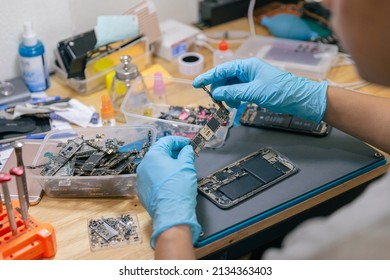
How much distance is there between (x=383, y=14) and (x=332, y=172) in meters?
0.46

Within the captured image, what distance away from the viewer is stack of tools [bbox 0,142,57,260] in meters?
0.94

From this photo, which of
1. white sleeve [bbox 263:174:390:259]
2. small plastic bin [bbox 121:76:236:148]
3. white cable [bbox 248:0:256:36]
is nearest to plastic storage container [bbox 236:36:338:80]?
white cable [bbox 248:0:256:36]

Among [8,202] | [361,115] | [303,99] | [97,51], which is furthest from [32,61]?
[361,115]

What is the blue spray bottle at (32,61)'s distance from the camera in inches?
54.9

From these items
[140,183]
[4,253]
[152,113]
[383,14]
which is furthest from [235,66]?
[4,253]

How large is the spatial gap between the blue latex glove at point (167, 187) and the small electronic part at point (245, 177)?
6 centimetres

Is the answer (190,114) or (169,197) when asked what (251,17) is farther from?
(169,197)

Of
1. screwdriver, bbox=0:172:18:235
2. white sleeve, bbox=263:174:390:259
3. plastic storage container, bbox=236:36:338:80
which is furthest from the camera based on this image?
plastic storage container, bbox=236:36:338:80

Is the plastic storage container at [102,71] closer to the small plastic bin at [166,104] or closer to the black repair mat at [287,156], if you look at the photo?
the small plastic bin at [166,104]

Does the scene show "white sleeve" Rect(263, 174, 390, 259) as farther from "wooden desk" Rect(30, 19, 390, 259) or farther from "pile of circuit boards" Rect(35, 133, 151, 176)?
"pile of circuit boards" Rect(35, 133, 151, 176)

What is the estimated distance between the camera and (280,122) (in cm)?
128

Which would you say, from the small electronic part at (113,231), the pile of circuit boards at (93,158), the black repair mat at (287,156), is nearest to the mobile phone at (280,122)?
the black repair mat at (287,156)

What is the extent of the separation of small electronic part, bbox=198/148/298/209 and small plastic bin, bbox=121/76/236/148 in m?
0.10
